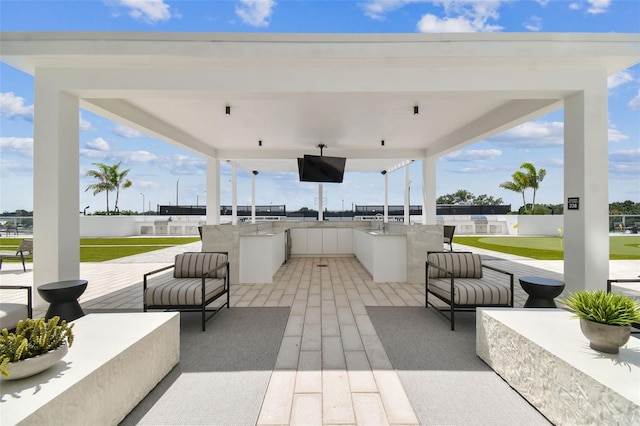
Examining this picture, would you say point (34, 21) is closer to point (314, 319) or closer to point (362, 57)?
point (362, 57)

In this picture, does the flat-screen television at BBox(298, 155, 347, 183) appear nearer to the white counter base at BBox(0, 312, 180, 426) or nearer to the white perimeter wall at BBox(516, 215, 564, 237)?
the white counter base at BBox(0, 312, 180, 426)

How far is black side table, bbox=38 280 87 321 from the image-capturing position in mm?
2975

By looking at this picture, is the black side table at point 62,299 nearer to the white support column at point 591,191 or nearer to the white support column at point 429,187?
the white support column at point 591,191

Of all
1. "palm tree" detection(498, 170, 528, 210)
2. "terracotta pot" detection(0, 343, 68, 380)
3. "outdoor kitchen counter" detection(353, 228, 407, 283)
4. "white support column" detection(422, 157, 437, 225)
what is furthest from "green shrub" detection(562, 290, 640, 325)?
"palm tree" detection(498, 170, 528, 210)

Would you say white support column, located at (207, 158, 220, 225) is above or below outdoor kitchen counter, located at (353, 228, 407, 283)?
above

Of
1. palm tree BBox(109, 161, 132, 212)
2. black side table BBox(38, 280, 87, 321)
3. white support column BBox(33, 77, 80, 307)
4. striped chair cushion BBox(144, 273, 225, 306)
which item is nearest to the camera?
black side table BBox(38, 280, 87, 321)

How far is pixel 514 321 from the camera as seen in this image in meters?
2.23

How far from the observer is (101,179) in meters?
20.5

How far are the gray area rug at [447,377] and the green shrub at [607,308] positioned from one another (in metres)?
0.69

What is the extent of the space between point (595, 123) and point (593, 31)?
1.09m

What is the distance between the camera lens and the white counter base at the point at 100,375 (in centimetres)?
130

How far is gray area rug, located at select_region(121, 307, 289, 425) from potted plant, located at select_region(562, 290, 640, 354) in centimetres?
202

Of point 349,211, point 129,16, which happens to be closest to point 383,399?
point 129,16

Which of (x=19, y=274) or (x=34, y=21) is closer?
(x=34, y=21)
